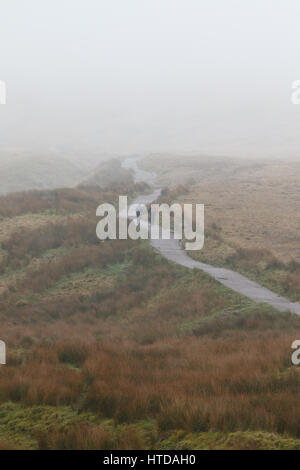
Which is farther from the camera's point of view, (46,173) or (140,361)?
(46,173)

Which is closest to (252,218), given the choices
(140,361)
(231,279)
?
(231,279)

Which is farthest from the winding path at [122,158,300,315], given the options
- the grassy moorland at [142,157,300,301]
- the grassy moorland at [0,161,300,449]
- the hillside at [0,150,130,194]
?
the hillside at [0,150,130,194]

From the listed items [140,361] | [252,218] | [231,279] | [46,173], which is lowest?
[140,361]

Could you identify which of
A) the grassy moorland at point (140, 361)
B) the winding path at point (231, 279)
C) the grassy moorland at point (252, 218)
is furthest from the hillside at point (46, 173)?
the grassy moorland at point (140, 361)

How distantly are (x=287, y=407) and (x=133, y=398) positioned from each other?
2.09 metres

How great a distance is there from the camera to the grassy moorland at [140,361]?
558 cm

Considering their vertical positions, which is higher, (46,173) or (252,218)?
(46,173)

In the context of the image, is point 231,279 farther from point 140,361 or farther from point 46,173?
point 46,173

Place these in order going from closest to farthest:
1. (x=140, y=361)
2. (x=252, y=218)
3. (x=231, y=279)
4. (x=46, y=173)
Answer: (x=140, y=361)
(x=231, y=279)
(x=252, y=218)
(x=46, y=173)

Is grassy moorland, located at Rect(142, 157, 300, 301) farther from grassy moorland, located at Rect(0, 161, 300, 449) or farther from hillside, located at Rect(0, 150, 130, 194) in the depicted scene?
hillside, located at Rect(0, 150, 130, 194)

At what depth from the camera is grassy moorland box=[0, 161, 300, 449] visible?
5578mm

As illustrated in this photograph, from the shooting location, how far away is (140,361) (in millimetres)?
8734

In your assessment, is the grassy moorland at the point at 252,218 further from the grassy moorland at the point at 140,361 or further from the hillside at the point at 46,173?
the hillside at the point at 46,173
